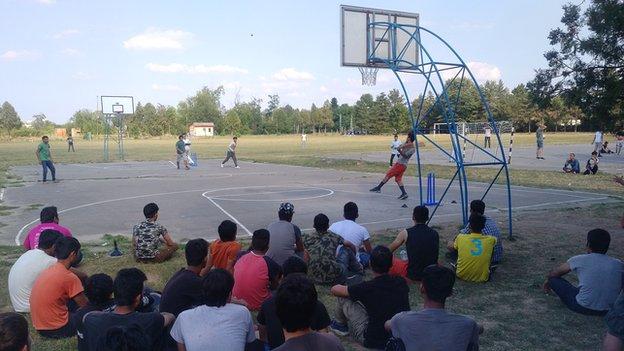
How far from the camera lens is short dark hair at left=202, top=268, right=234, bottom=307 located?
3997 millimetres

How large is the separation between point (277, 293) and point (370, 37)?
34.0 feet

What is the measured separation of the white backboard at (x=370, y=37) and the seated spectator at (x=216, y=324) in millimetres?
9474

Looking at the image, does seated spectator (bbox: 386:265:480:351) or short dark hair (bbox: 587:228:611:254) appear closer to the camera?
seated spectator (bbox: 386:265:480:351)

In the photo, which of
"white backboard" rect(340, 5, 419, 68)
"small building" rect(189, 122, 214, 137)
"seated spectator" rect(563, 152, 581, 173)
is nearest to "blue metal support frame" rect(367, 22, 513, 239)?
"white backboard" rect(340, 5, 419, 68)

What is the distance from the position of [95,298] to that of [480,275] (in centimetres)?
540

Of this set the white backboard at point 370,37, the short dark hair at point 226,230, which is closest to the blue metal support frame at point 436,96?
the white backboard at point 370,37

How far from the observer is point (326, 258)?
7.37 meters

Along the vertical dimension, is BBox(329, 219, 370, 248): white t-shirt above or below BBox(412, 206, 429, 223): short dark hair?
below

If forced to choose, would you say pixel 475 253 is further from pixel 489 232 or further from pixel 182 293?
pixel 182 293

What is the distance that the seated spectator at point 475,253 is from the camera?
7605 mm

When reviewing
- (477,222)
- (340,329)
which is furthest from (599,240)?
(340,329)

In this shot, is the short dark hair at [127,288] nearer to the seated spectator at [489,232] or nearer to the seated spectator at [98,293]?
the seated spectator at [98,293]

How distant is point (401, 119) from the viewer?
92562mm

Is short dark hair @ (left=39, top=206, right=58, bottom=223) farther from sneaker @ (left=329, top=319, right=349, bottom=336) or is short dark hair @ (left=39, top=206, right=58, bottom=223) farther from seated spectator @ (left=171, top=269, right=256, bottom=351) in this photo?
seated spectator @ (left=171, top=269, right=256, bottom=351)
